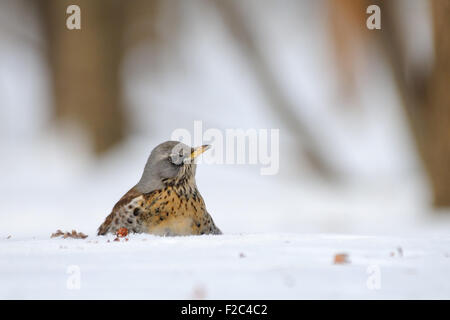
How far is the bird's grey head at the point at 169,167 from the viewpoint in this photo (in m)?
5.13

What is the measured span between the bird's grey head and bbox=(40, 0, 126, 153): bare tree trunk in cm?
724

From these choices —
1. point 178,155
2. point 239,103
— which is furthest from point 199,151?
point 239,103

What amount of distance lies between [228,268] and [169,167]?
74.3 inches

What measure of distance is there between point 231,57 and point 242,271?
10532 mm

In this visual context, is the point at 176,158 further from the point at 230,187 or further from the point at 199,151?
the point at 230,187

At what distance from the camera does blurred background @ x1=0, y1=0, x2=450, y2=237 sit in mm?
9336

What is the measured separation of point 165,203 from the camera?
16.2 feet

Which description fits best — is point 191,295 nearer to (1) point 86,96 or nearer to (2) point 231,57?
(1) point 86,96

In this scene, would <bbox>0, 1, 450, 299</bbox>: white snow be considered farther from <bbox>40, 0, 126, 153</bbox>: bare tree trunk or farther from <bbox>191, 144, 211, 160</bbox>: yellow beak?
<bbox>191, 144, 211, 160</bbox>: yellow beak

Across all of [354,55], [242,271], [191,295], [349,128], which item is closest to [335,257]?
[242,271]

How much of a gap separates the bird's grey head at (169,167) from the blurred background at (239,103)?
296 centimetres

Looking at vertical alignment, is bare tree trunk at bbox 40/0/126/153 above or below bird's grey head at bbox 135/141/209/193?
above

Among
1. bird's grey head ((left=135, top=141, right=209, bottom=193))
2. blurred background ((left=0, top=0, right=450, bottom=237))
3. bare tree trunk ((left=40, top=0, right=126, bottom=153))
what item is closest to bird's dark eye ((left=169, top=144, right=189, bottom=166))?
bird's grey head ((left=135, top=141, right=209, bottom=193))

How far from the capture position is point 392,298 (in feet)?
9.56
